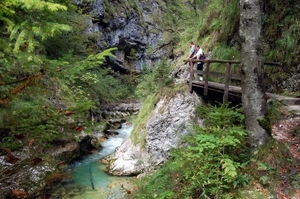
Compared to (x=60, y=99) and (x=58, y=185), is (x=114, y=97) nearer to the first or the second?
(x=60, y=99)

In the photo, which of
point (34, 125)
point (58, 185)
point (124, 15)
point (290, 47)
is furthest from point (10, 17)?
point (124, 15)

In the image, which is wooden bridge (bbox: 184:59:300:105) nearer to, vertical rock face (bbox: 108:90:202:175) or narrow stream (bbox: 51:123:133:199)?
vertical rock face (bbox: 108:90:202:175)

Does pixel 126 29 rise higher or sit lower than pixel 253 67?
higher

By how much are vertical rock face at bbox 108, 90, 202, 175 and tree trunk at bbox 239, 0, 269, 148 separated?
4352mm

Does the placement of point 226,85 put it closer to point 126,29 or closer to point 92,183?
point 92,183

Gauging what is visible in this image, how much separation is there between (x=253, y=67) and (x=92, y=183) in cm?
763

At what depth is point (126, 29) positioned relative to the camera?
1361 inches

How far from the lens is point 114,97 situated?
27.5 meters

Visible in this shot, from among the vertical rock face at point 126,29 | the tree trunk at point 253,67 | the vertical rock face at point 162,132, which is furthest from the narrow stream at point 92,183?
the vertical rock face at point 126,29

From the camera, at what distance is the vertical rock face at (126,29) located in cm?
2964

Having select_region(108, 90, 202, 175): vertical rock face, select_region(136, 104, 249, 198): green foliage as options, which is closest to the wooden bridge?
select_region(108, 90, 202, 175): vertical rock face

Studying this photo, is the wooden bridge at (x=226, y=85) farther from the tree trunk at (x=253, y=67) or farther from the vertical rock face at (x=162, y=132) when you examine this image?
the tree trunk at (x=253, y=67)

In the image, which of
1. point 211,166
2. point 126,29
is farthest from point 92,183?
point 126,29

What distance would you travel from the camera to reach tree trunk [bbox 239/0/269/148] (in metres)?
5.69
